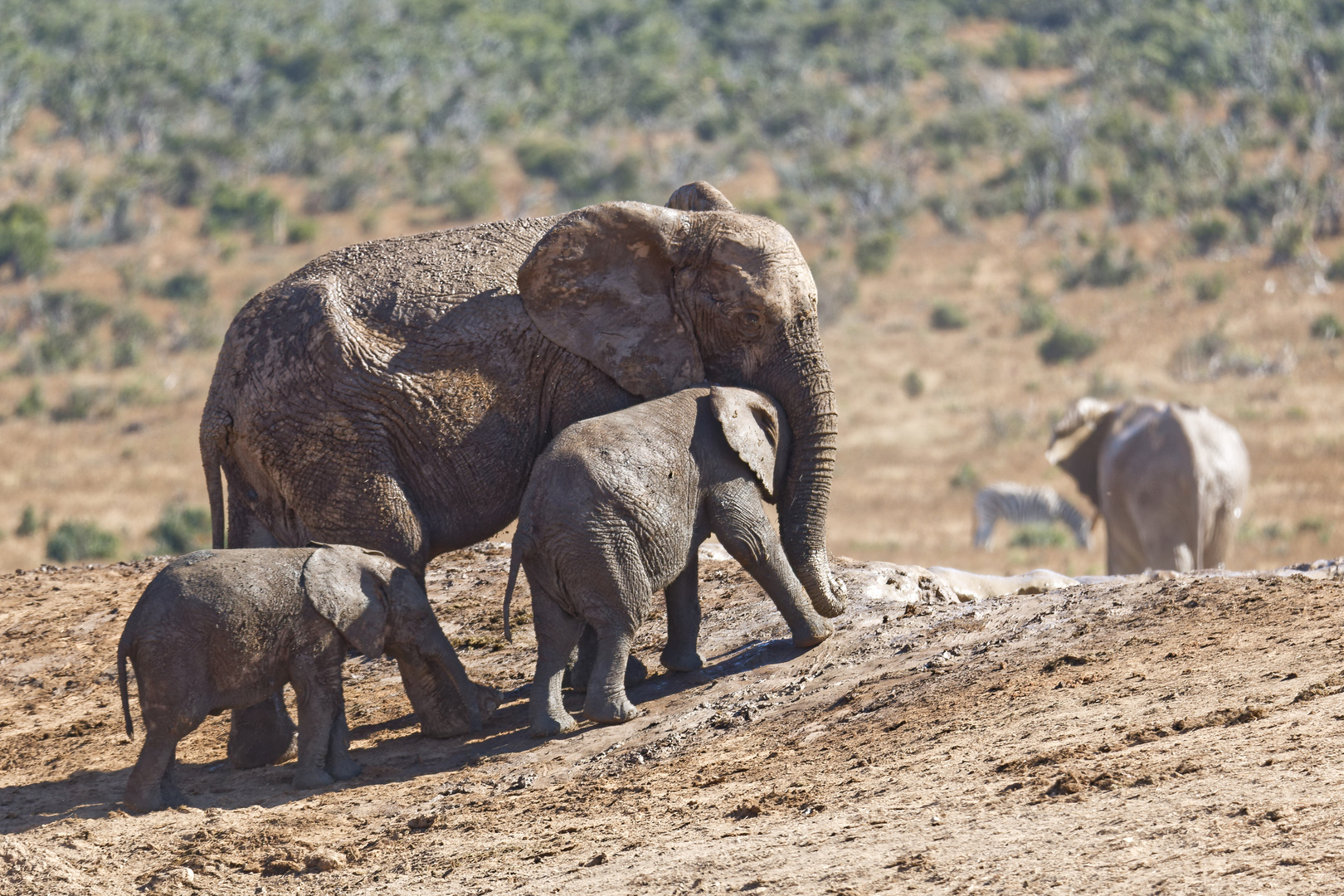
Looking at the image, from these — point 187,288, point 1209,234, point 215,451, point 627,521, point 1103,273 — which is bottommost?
point 627,521

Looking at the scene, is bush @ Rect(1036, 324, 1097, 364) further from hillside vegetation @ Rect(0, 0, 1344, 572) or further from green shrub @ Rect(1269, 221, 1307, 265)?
green shrub @ Rect(1269, 221, 1307, 265)

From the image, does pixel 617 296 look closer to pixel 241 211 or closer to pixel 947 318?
pixel 947 318

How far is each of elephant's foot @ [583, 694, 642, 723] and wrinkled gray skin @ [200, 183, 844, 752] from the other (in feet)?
4.66

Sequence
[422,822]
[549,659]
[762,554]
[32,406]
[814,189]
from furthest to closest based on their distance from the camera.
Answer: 1. [814,189]
2. [32,406]
3. [762,554]
4. [549,659]
5. [422,822]

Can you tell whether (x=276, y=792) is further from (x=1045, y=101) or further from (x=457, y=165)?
(x=1045, y=101)

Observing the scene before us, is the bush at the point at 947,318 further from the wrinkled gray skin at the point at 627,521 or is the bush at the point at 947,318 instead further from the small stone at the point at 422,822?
the small stone at the point at 422,822

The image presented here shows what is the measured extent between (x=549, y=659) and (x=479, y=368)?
1.74m

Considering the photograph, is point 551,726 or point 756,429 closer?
point 551,726

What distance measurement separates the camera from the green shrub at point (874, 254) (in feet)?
147

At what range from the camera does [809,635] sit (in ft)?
29.8

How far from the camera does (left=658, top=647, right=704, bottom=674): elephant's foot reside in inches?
365

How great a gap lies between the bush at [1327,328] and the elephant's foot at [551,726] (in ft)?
99.6

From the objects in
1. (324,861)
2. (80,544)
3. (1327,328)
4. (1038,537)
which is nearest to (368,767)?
(324,861)

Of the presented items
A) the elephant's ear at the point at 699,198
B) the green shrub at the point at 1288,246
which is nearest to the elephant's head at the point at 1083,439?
the elephant's ear at the point at 699,198
